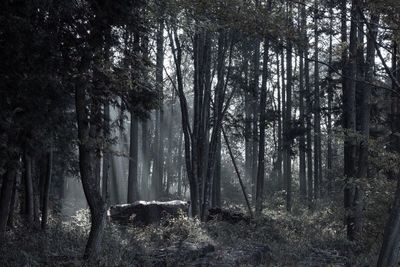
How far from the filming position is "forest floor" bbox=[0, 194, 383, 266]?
352 inches

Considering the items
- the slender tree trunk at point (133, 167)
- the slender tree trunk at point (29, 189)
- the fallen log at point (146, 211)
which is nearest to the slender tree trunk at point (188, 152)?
the fallen log at point (146, 211)

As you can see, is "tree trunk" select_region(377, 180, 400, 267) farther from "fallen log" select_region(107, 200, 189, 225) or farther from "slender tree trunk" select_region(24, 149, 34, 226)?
"fallen log" select_region(107, 200, 189, 225)

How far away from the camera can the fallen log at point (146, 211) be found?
1700 centimetres

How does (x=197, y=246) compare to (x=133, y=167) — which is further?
(x=133, y=167)

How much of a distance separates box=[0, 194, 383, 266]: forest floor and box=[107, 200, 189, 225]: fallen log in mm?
1165

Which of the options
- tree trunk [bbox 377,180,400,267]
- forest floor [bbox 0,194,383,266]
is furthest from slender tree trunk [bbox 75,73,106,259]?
tree trunk [bbox 377,180,400,267]

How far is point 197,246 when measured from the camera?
10742 mm

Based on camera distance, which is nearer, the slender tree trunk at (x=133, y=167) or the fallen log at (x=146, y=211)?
the fallen log at (x=146, y=211)

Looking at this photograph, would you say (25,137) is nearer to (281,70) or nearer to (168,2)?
(168,2)

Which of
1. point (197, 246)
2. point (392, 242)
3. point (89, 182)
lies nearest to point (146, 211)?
point (197, 246)

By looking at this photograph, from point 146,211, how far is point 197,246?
6.74 meters

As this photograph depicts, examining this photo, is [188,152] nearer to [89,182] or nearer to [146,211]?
[146,211]

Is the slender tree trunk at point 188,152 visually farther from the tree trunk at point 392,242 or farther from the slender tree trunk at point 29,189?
the tree trunk at point 392,242

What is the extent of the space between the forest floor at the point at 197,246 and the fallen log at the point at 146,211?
1.17 m
